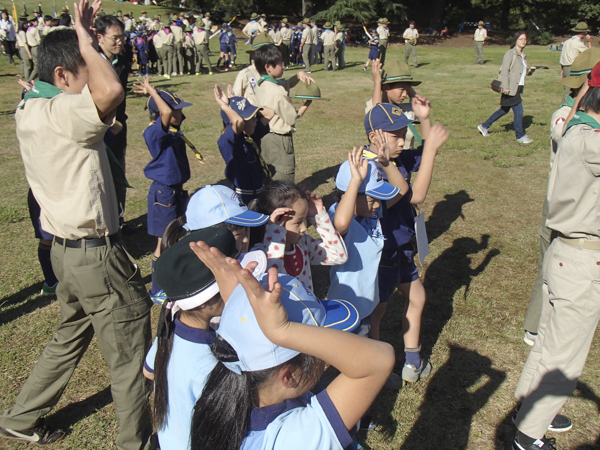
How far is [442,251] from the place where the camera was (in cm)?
563

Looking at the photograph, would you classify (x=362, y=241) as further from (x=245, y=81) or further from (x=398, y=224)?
(x=245, y=81)

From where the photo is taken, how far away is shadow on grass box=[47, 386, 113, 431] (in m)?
3.24

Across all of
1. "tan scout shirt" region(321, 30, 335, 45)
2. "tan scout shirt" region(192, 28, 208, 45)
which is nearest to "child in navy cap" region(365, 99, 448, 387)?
"tan scout shirt" region(192, 28, 208, 45)

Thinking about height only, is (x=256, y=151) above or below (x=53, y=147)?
below

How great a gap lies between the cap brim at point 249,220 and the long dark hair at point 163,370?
66 centimetres

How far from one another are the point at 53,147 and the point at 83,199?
0.29m

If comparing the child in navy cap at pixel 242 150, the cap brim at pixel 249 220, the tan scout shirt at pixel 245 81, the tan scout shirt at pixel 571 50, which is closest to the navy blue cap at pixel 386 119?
the cap brim at pixel 249 220

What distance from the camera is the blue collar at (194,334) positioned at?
1.80 meters

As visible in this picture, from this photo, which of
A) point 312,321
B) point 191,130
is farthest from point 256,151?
point 191,130

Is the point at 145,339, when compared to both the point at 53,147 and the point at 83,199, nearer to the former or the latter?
the point at 83,199

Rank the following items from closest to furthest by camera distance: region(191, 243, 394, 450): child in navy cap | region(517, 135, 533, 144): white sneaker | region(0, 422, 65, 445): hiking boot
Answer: region(191, 243, 394, 450): child in navy cap
region(0, 422, 65, 445): hiking boot
region(517, 135, 533, 144): white sneaker

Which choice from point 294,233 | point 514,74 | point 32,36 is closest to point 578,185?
point 294,233

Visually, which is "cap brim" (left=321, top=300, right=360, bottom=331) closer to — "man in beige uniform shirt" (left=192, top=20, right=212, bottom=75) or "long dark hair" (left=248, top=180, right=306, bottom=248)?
"long dark hair" (left=248, top=180, right=306, bottom=248)

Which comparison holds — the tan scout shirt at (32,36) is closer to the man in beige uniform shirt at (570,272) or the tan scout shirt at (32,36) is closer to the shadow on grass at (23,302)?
the shadow on grass at (23,302)
